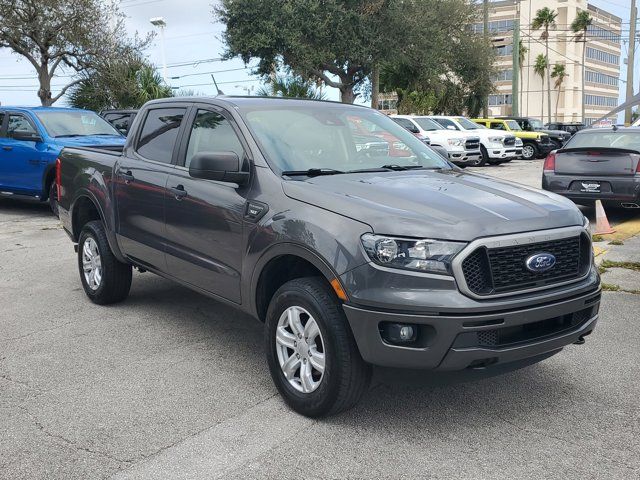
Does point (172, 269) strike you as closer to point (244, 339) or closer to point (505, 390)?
point (244, 339)

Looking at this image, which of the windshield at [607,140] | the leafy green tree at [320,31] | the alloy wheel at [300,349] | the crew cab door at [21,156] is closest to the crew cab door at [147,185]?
the alloy wheel at [300,349]

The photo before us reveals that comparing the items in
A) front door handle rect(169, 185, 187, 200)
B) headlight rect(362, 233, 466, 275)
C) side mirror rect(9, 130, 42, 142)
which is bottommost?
headlight rect(362, 233, 466, 275)

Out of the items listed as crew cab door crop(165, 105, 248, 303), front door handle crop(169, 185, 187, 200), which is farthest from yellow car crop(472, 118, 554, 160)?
front door handle crop(169, 185, 187, 200)

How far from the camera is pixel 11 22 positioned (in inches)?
811

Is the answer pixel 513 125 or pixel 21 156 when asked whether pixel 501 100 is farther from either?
pixel 21 156

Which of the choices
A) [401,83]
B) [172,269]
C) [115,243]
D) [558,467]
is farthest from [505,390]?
[401,83]

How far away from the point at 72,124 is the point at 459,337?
10.7 meters

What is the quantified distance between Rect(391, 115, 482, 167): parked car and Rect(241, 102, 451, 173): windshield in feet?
55.1

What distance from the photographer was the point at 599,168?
1079cm

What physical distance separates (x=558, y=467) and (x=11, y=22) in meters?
21.6

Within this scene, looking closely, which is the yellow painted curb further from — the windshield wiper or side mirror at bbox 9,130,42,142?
side mirror at bbox 9,130,42,142

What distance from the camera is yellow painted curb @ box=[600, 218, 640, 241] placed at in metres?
9.60

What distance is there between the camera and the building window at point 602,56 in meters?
107

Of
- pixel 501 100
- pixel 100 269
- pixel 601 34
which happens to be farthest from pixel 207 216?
pixel 601 34
